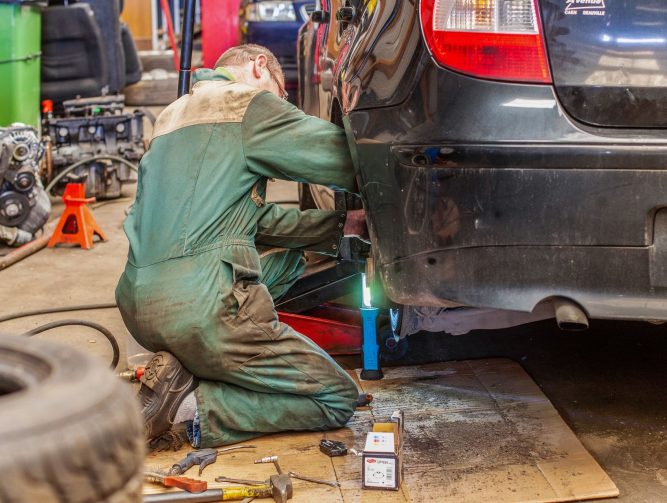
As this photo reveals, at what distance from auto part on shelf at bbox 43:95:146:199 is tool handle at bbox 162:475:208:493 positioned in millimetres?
4020

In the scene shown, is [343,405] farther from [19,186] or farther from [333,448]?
[19,186]

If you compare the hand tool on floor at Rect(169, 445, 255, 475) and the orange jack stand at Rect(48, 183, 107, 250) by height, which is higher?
the orange jack stand at Rect(48, 183, 107, 250)

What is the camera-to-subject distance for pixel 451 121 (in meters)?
2.19

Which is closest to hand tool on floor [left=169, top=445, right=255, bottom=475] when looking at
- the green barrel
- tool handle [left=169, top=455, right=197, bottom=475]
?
tool handle [left=169, top=455, right=197, bottom=475]

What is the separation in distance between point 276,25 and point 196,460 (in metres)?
5.96

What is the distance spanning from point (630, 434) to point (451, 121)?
3.95 ft

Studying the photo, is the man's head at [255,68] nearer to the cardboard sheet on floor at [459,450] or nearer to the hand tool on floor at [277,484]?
the cardboard sheet on floor at [459,450]

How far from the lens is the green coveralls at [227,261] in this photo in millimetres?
2686

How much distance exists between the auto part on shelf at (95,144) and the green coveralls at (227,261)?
139 inches

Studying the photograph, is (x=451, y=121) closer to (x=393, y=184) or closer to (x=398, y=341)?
(x=393, y=184)

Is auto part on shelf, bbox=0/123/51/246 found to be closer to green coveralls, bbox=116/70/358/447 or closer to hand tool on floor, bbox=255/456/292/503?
green coveralls, bbox=116/70/358/447

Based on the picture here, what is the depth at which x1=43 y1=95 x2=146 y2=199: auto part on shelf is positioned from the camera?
6273 millimetres

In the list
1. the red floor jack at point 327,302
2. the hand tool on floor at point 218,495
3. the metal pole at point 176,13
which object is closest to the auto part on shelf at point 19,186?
the red floor jack at point 327,302

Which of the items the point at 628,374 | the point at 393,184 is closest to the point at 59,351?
the point at 393,184
